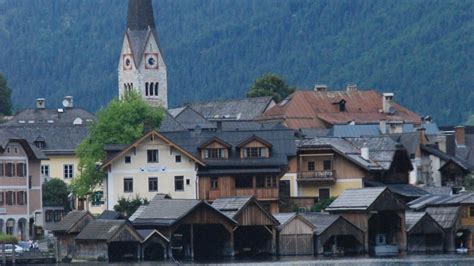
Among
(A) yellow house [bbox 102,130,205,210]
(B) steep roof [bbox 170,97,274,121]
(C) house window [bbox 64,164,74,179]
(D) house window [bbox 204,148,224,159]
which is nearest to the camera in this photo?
(A) yellow house [bbox 102,130,205,210]

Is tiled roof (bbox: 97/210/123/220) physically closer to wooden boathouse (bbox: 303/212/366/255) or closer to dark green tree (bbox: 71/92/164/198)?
wooden boathouse (bbox: 303/212/366/255)

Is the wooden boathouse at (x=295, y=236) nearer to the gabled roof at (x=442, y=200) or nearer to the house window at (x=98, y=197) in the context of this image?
the gabled roof at (x=442, y=200)

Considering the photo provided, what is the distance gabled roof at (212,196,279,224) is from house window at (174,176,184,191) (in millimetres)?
10757

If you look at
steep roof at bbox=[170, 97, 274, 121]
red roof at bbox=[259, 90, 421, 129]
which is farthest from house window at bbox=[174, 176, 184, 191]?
steep roof at bbox=[170, 97, 274, 121]

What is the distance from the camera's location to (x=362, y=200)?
4658 inches

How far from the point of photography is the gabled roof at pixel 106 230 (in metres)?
112

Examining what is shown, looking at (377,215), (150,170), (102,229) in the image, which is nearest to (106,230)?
(102,229)

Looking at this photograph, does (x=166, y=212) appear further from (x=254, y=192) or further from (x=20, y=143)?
(x=20, y=143)

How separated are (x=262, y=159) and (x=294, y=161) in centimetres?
425

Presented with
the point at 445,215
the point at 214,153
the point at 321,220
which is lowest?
the point at 321,220

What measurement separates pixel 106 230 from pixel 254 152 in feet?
70.0

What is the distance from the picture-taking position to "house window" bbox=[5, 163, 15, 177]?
137 meters

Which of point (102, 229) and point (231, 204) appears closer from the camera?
point (102, 229)

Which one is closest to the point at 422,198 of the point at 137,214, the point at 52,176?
the point at 137,214
